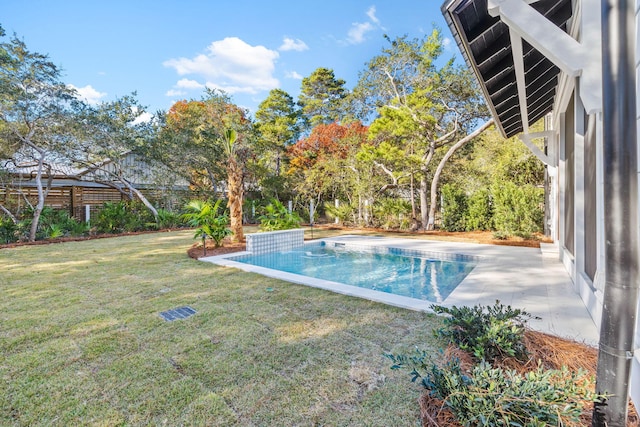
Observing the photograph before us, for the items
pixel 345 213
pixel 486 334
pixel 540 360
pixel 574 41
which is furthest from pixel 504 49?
pixel 345 213

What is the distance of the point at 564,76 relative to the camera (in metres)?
5.11

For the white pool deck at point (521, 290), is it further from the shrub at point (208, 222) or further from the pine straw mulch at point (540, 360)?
the shrub at point (208, 222)

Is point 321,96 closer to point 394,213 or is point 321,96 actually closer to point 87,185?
point 394,213

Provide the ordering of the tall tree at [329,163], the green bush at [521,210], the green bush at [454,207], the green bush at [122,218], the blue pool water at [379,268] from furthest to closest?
the tall tree at [329,163]
the green bush at [122,218]
the green bush at [454,207]
the green bush at [521,210]
the blue pool water at [379,268]

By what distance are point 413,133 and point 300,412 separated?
559 inches

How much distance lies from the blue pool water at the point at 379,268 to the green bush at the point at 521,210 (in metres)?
4.14

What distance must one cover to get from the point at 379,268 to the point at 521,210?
22.0 ft

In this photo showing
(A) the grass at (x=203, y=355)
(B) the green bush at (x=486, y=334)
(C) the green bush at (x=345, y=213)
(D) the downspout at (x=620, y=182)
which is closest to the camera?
(D) the downspout at (x=620, y=182)

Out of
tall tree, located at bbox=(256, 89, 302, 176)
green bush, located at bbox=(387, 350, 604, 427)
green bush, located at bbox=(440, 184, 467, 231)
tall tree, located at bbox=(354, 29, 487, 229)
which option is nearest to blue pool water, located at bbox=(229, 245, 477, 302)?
green bush, located at bbox=(387, 350, 604, 427)

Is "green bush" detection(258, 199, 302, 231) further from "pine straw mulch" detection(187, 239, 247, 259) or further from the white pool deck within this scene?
the white pool deck

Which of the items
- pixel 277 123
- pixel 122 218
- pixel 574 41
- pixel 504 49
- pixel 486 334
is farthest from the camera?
pixel 277 123

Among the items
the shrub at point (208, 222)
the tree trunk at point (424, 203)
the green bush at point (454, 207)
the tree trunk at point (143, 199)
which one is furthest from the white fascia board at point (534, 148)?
the tree trunk at point (143, 199)

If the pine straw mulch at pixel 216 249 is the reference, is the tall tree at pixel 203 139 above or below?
above

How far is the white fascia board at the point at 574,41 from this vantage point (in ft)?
5.79
